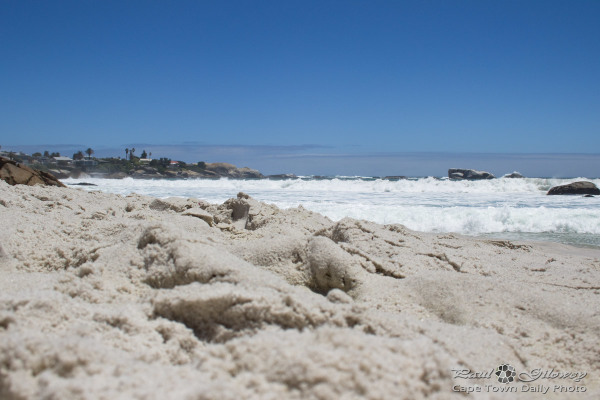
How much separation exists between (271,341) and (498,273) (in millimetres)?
2575

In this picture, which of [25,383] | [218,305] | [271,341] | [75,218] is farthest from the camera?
[75,218]

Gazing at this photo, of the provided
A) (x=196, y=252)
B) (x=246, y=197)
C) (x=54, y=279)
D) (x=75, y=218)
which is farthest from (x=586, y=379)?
(x=246, y=197)

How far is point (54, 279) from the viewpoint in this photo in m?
2.04

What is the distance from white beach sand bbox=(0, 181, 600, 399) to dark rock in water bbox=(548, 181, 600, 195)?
14.3 m

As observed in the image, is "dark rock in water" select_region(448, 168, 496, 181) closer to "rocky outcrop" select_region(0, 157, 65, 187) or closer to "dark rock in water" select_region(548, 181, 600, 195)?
"dark rock in water" select_region(548, 181, 600, 195)

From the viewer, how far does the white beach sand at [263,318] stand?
1.15 m

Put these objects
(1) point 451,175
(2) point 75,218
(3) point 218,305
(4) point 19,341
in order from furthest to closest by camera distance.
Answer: (1) point 451,175, (2) point 75,218, (3) point 218,305, (4) point 19,341

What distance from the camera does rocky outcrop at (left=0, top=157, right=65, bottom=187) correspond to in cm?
674

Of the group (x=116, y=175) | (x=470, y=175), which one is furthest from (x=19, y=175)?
(x=470, y=175)

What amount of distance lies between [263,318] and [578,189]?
1753 centimetres

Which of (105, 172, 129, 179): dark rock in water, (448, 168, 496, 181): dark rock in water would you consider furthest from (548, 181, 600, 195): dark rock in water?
(105, 172, 129, 179): dark rock in water

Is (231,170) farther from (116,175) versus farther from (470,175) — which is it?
(470,175)

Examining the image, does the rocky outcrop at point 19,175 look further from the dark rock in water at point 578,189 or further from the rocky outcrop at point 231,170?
the rocky outcrop at point 231,170

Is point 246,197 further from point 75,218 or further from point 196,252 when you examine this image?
point 196,252
